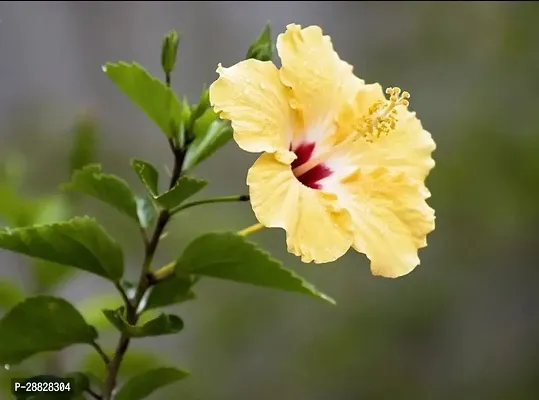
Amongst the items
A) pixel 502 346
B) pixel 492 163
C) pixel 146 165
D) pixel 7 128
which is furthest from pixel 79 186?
pixel 502 346

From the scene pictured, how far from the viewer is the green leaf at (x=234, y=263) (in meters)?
0.57

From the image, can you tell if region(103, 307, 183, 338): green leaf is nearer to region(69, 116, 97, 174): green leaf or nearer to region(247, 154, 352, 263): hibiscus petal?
region(247, 154, 352, 263): hibiscus petal

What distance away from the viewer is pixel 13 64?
1658 mm

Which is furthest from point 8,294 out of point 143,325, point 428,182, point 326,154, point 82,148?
point 428,182

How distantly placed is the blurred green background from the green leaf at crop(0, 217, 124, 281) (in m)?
0.87

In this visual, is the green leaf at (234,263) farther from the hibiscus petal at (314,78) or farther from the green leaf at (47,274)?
the green leaf at (47,274)

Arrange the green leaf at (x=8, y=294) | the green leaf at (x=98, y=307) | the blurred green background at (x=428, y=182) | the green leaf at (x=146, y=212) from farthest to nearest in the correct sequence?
1. the blurred green background at (x=428, y=182)
2. the green leaf at (x=98, y=307)
3. the green leaf at (x=8, y=294)
4. the green leaf at (x=146, y=212)

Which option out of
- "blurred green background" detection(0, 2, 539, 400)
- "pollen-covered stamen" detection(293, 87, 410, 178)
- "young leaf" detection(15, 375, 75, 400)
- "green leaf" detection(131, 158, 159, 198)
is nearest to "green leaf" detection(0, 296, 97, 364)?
"young leaf" detection(15, 375, 75, 400)

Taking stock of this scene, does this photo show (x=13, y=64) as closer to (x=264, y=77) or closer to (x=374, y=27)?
(x=374, y=27)

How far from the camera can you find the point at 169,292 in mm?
614

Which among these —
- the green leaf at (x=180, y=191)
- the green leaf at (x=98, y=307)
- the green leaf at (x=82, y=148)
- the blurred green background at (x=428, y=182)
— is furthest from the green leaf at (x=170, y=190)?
the blurred green background at (x=428, y=182)

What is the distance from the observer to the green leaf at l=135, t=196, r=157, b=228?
606mm

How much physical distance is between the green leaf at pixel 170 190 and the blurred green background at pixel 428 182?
0.93 metres

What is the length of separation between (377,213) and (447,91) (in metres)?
1.39
